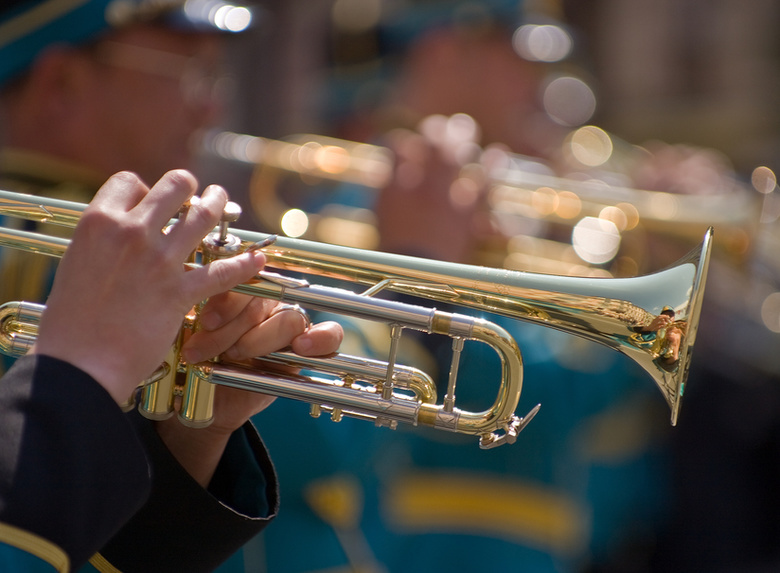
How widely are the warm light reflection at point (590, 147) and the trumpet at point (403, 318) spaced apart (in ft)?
10.1

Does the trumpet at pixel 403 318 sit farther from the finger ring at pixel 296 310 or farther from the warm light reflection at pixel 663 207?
the warm light reflection at pixel 663 207

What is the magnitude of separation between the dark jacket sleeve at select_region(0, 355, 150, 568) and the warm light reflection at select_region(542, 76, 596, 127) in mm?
5042

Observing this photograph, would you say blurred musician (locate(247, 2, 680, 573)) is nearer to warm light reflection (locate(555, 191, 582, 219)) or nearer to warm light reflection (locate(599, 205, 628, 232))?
warm light reflection (locate(555, 191, 582, 219))

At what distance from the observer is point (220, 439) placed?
1.77 m

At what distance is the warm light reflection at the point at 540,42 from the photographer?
4543 mm

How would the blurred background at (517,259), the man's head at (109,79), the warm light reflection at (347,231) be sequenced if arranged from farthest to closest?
the warm light reflection at (347,231), the blurred background at (517,259), the man's head at (109,79)

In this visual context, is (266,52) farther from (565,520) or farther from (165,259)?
(165,259)

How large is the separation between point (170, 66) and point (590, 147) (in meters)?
2.96

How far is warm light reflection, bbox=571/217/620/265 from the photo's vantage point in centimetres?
384

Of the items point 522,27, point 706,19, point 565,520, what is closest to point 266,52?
point 522,27

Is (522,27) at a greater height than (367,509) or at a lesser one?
greater

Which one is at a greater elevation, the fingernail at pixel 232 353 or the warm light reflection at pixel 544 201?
the warm light reflection at pixel 544 201

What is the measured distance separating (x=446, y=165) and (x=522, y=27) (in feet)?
4.95

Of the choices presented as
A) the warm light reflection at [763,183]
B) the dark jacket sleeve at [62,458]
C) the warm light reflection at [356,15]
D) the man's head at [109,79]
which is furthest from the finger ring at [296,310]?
the warm light reflection at [356,15]
